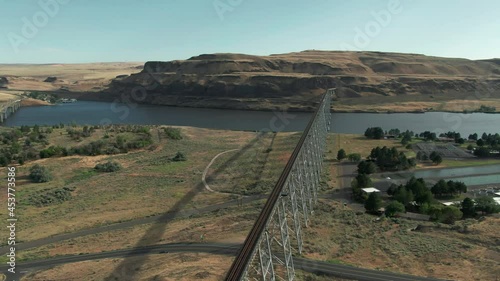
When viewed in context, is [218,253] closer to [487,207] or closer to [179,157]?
[487,207]

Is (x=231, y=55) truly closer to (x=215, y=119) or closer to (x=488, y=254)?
(x=215, y=119)

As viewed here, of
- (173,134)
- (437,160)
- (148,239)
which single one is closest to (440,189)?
(437,160)

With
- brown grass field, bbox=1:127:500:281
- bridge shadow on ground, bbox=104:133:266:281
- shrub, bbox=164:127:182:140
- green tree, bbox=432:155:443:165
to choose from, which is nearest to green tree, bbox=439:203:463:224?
brown grass field, bbox=1:127:500:281

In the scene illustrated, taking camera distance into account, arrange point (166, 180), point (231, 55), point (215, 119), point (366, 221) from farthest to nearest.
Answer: point (231, 55)
point (215, 119)
point (166, 180)
point (366, 221)

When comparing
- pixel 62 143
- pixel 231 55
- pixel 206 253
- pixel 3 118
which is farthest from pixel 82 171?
pixel 231 55

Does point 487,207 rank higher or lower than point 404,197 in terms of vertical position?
lower

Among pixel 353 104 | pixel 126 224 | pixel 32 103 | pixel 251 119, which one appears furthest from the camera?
pixel 32 103
